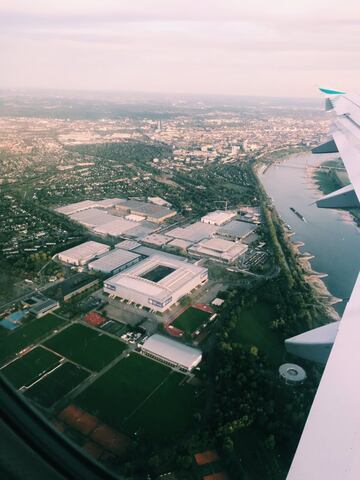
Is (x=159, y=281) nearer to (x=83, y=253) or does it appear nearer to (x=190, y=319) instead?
(x=190, y=319)

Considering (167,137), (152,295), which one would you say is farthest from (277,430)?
(167,137)

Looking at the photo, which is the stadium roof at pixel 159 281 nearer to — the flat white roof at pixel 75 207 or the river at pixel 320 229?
the river at pixel 320 229

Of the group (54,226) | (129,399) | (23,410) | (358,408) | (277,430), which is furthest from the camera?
(54,226)

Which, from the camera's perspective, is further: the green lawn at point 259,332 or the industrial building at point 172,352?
the green lawn at point 259,332

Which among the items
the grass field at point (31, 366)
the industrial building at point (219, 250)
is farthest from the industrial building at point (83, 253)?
the grass field at point (31, 366)

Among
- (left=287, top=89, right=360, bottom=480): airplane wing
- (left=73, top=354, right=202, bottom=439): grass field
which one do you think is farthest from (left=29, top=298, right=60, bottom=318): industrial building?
(left=287, top=89, right=360, bottom=480): airplane wing

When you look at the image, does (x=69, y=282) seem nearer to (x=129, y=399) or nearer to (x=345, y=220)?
(x=129, y=399)

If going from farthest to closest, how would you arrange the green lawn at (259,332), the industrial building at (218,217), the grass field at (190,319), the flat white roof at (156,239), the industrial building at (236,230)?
1. the industrial building at (218,217)
2. the industrial building at (236,230)
3. the flat white roof at (156,239)
4. the grass field at (190,319)
5. the green lawn at (259,332)
